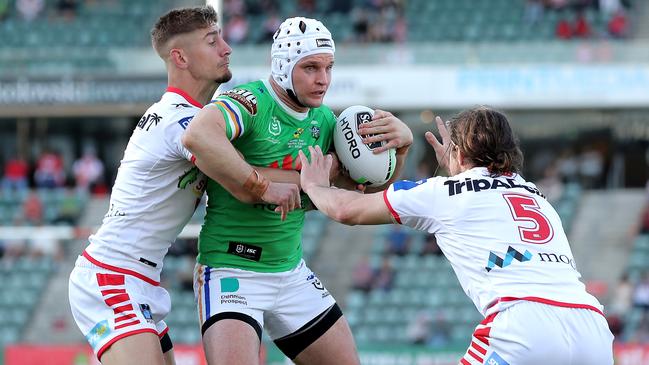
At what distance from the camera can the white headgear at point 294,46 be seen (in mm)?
5797

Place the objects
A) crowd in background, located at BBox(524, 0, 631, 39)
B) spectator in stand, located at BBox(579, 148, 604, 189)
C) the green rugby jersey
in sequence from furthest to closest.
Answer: spectator in stand, located at BBox(579, 148, 604, 189), crowd in background, located at BBox(524, 0, 631, 39), the green rugby jersey

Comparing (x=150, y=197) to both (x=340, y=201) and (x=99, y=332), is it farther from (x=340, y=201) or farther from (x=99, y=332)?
(x=340, y=201)

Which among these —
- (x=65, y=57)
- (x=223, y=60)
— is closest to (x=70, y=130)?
(x=65, y=57)

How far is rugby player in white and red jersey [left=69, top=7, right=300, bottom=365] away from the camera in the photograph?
5.68 meters

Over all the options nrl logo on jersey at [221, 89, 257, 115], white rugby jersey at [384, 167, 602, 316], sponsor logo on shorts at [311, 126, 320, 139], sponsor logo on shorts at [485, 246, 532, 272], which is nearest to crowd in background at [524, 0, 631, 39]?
sponsor logo on shorts at [311, 126, 320, 139]

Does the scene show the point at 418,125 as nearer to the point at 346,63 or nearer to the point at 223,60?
the point at 346,63

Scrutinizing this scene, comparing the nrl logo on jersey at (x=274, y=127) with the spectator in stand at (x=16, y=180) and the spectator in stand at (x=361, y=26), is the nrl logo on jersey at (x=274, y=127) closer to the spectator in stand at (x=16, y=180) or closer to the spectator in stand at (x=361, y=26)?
the spectator in stand at (x=16, y=180)

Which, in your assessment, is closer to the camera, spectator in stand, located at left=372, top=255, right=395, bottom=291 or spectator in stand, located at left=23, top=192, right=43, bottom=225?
spectator in stand, located at left=372, top=255, right=395, bottom=291

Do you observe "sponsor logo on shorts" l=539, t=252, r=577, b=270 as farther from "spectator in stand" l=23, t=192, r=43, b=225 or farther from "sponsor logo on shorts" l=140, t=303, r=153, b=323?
"spectator in stand" l=23, t=192, r=43, b=225

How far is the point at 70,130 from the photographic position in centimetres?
2420

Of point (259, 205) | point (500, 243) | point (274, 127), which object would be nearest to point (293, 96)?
point (274, 127)

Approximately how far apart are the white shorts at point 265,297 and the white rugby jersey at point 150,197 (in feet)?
1.01

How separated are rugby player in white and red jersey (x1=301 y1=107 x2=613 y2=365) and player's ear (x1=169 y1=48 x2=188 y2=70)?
1.18m

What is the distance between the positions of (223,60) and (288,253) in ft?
3.38
